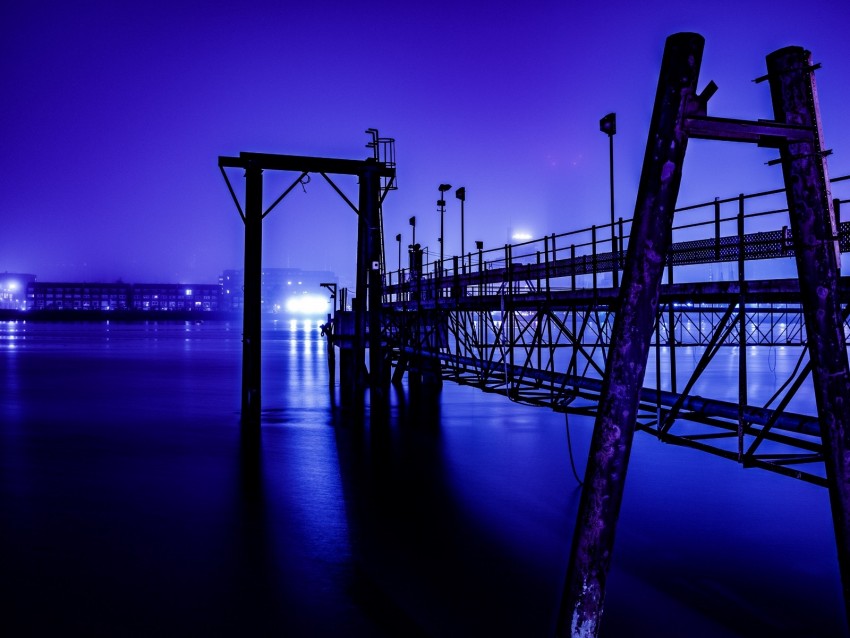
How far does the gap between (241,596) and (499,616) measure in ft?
10.7

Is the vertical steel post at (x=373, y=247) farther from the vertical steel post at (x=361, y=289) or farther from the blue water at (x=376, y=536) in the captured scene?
the blue water at (x=376, y=536)

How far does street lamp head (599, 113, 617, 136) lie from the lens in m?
20.9

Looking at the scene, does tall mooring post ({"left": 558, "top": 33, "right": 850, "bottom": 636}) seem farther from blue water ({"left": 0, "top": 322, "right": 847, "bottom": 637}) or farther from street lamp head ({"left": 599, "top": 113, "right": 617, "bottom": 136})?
street lamp head ({"left": 599, "top": 113, "right": 617, "bottom": 136})

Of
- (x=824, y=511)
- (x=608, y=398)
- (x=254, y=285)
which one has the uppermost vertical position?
(x=254, y=285)

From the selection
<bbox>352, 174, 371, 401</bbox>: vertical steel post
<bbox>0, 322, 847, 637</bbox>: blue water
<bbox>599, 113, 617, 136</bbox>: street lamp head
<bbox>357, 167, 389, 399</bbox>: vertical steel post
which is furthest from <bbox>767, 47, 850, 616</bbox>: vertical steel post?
<bbox>599, 113, 617, 136</bbox>: street lamp head

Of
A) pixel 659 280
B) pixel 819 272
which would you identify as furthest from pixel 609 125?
pixel 659 280

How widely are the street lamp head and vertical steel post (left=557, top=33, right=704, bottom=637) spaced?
17.9 meters

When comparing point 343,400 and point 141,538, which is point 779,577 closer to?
point 141,538

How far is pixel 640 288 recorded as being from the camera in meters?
4.00

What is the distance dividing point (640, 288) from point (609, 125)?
737 inches

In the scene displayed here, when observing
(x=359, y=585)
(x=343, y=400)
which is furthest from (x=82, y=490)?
(x=343, y=400)

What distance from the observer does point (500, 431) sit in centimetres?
2066

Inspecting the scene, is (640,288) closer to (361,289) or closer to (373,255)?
(373,255)

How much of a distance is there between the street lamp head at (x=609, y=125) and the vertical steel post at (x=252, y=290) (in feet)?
37.8
